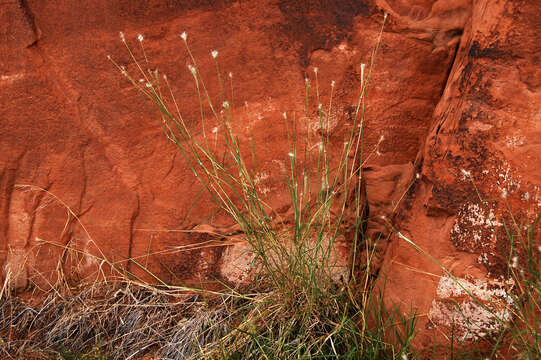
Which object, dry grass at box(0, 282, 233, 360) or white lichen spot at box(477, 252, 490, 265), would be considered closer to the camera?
white lichen spot at box(477, 252, 490, 265)

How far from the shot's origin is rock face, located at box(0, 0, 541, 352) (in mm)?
1930

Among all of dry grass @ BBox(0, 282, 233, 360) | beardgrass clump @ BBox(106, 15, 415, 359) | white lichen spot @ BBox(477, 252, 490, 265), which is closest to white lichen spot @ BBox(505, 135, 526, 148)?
white lichen spot @ BBox(477, 252, 490, 265)

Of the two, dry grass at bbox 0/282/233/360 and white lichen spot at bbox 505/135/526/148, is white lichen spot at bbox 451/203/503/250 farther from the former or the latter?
dry grass at bbox 0/282/233/360

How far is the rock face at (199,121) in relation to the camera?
1930 mm

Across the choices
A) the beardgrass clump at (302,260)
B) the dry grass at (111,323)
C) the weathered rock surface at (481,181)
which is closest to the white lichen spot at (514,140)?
the weathered rock surface at (481,181)

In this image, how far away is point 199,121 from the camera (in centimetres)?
227

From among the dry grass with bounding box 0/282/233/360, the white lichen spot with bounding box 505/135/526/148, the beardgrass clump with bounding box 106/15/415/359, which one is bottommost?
the dry grass with bounding box 0/282/233/360

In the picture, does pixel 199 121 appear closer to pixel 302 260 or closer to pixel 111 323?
pixel 302 260

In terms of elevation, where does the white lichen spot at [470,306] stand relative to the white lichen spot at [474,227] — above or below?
below

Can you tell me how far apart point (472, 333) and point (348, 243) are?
65 cm

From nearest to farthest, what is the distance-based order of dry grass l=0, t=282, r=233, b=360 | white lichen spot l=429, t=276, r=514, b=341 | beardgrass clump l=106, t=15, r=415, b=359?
white lichen spot l=429, t=276, r=514, b=341, beardgrass clump l=106, t=15, r=415, b=359, dry grass l=0, t=282, r=233, b=360

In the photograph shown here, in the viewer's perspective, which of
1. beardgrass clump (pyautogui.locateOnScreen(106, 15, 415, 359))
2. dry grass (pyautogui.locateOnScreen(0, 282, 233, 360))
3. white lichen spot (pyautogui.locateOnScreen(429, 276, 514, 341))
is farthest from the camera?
dry grass (pyautogui.locateOnScreen(0, 282, 233, 360))

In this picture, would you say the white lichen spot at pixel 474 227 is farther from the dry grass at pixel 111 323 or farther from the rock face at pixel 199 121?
the dry grass at pixel 111 323

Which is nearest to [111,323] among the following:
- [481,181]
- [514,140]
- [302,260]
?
[302,260]
